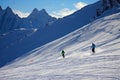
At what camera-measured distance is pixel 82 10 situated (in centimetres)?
14588

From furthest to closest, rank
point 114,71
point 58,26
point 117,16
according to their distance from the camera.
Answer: point 58,26 → point 117,16 → point 114,71

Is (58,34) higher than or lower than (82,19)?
lower

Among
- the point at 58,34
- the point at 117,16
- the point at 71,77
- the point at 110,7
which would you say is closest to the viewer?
the point at 71,77

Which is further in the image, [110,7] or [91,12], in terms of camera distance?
[91,12]

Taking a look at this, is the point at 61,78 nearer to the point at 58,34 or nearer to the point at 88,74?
the point at 88,74

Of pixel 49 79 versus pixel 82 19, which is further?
pixel 82 19

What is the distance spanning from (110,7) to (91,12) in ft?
116

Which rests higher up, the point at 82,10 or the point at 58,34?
the point at 82,10

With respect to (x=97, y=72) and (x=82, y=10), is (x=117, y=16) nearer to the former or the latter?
(x=97, y=72)

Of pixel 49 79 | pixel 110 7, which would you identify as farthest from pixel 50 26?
pixel 49 79

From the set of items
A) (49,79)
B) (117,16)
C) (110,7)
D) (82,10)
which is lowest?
(49,79)

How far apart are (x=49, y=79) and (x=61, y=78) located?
1.20m

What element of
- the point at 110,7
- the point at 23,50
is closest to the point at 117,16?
the point at 110,7

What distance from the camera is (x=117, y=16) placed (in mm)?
74375
